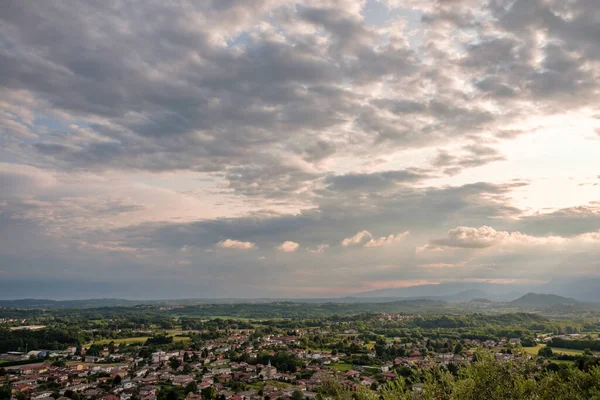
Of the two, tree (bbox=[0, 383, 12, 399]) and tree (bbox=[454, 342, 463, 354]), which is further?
tree (bbox=[454, 342, 463, 354])

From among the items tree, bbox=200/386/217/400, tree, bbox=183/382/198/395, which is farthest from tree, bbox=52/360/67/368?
tree, bbox=200/386/217/400

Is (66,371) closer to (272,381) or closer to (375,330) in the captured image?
(272,381)

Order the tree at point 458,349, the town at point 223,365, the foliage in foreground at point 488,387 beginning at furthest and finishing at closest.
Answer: the tree at point 458,349 → the town at point 223,365 → the foliage in foreground at point 488,387

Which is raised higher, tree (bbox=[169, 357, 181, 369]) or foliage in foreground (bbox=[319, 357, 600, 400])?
foliage in foreground (bbox=[319, 357, 600, 400])

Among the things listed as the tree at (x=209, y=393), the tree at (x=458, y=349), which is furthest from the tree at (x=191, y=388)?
the tree at (x=458, y=349)

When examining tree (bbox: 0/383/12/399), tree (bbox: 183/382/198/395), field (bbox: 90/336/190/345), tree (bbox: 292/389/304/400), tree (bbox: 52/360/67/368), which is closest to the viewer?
tree (bbox: 292/389/304/400)

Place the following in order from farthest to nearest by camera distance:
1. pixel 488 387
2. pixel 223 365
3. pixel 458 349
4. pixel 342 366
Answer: pixel 458 349 < pixel 223 365 < pixel 342 366 < pixel 488 387

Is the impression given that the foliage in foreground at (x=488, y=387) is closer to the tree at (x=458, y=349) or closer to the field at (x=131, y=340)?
the tree at (x=458, y=349)

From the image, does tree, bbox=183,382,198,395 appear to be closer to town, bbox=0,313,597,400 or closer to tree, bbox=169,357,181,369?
town, bbox=0,313,597,400

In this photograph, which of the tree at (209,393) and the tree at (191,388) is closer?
the tree at (209,393)

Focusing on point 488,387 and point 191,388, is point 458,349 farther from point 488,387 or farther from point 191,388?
point 488,387

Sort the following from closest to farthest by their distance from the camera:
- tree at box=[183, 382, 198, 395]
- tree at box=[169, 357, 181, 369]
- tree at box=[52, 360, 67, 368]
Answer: tree at box=[183, 382, 198, 395] → tree at box=[169, 357, 181, 369] → tree at box=[52, 360, 67, 368]

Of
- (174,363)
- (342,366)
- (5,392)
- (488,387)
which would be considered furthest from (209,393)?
(488,387)

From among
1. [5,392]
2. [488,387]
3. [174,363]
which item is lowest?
[174,363]
